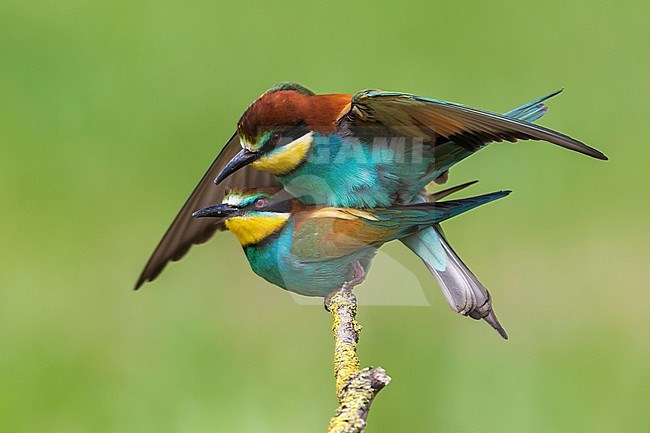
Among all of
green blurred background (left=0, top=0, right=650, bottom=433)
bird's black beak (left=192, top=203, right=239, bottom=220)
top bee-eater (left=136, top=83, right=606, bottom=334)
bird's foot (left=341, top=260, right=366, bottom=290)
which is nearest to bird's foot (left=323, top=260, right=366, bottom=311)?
bird's foot (left=341, top=260, right=366, bottom=290)

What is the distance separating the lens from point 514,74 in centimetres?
498

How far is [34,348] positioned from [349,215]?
87.4 inches

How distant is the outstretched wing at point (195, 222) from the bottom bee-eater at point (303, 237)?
0.16 metres

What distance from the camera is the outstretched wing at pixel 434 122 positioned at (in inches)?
64.2

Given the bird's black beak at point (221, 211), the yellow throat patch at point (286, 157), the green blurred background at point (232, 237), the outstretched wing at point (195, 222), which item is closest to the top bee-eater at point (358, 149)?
the yellow throat patch at point (286, 157)

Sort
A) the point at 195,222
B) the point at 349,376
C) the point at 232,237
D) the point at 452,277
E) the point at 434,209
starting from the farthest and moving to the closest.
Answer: the point at 232,237
the point at 195,222
the point at 452,277
the point at 434,209
the point at 349,376

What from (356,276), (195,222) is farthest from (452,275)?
(195,222)

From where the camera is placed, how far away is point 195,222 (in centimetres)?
228

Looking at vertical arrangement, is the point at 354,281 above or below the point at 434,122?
below

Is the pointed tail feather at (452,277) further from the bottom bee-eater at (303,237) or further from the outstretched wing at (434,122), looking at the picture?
the outstretched wing at (434,122)

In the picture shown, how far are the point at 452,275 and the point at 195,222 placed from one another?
59 centimetres

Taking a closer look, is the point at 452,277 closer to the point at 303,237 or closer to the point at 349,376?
the point at 303,237

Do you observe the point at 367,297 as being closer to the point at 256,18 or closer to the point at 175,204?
the point at 175,204

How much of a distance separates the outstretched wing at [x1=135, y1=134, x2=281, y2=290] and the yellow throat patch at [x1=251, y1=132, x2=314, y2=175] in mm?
308
